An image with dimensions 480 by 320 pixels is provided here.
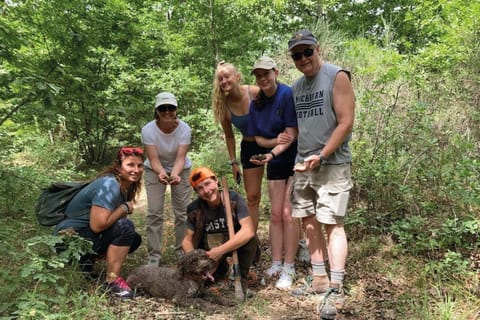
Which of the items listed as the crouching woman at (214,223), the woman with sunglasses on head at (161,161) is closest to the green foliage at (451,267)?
the crouching woman at (214,223)

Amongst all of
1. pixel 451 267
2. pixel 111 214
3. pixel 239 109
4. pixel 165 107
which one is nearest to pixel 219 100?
pixel 239 109

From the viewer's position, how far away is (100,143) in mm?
9531

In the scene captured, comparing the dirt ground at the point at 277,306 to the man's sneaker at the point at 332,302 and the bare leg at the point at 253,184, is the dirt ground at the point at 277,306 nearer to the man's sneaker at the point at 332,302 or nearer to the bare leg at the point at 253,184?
the man's sneaker at the point at 332,302

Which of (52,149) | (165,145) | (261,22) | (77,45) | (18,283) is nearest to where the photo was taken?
(18,283)

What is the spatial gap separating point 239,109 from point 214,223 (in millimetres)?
1191

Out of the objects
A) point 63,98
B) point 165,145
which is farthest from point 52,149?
point 165,145

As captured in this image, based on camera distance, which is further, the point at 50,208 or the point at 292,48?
the point at 50,208

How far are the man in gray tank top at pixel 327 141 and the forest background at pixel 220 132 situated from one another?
0.55 metres

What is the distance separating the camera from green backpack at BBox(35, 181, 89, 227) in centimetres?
331

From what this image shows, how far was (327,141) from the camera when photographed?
115 inches

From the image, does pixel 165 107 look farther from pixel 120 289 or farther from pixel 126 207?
pixel 120 289

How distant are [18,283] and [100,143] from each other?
23.4 ft

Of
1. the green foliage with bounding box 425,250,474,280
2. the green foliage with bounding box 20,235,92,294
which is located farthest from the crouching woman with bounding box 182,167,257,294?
the green foliage with bounding box 425,250,474,280

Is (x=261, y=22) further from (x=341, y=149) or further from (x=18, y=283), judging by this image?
(x=18, y=283)
